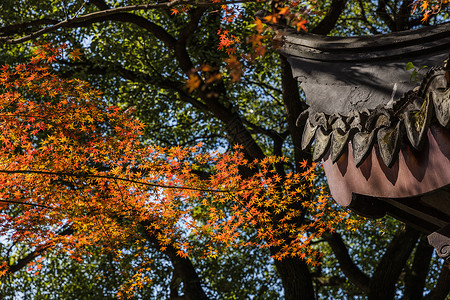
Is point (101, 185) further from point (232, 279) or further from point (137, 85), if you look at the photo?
point (232, 279)

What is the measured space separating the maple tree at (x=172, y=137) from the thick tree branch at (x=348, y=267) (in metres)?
0.02

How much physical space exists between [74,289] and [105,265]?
1.34 meters

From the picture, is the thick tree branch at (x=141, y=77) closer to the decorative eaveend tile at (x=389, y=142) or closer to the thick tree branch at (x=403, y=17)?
the thick tree branch at (x=403, y=17)

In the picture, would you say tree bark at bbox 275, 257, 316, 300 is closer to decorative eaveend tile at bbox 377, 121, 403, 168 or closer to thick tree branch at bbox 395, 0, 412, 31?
thick tree branch at bbox 395, 0, 412, 31

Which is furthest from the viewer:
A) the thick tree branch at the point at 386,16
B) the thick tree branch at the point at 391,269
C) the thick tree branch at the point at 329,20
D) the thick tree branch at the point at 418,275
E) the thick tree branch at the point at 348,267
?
the thick tree branch at the point at 386,16

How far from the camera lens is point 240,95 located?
13.1 meters

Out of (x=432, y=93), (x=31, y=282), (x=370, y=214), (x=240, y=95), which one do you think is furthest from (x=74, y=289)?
(x=432, y=93)

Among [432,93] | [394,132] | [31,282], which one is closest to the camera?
[432,93]

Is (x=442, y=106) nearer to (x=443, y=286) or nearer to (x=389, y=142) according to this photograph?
(x=389, y=142)

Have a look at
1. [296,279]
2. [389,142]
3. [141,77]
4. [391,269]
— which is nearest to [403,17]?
[391,269]

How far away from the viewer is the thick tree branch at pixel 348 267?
978 cm

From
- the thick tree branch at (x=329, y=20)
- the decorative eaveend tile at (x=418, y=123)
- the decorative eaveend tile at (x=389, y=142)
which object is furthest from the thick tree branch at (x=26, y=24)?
the decorative eaveend tile at (x=418, y=123)

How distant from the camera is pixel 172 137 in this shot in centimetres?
1327

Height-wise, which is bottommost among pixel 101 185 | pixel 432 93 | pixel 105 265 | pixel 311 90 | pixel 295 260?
pixel 432 93
